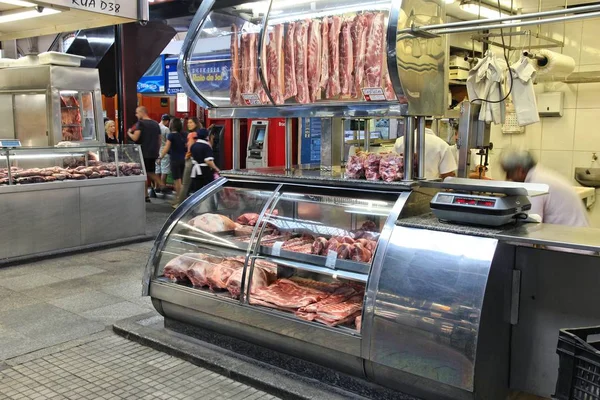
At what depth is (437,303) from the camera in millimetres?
3102

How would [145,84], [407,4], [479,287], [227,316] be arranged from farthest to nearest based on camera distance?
[145,84] → [227,316] → [407,4] → [479,287]

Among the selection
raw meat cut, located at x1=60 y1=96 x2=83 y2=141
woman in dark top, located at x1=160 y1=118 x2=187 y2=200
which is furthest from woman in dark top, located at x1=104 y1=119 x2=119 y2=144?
raw meat cut, located at x1=60 y1=96 x2=83 y2=141

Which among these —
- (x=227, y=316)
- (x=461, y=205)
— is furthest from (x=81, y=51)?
(x=461, y=205)

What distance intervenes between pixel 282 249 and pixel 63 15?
498 cm

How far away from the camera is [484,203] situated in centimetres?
325

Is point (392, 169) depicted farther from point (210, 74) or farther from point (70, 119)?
point (70, 119)

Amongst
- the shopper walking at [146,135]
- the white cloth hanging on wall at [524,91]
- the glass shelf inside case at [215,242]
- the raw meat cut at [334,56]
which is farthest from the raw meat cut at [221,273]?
the shopper walking at [146,135]

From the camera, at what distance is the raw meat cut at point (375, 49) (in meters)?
3.80

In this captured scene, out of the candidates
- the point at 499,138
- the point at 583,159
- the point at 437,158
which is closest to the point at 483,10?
the point at 499,138

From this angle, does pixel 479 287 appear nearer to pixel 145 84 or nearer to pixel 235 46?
pixel 235 46

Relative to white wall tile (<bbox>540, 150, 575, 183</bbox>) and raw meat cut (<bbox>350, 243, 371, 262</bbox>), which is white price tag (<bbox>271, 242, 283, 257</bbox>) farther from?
white wall tile (<bbox>540, 150, 575, 183</bbox>)

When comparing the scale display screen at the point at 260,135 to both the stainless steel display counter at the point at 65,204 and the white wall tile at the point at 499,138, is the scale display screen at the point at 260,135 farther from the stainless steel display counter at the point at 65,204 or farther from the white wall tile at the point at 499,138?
the white wall tile at the point at 499,138

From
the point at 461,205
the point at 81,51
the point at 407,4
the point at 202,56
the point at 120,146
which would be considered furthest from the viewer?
the point at 81,51

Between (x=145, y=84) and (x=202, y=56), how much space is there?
490 inches
